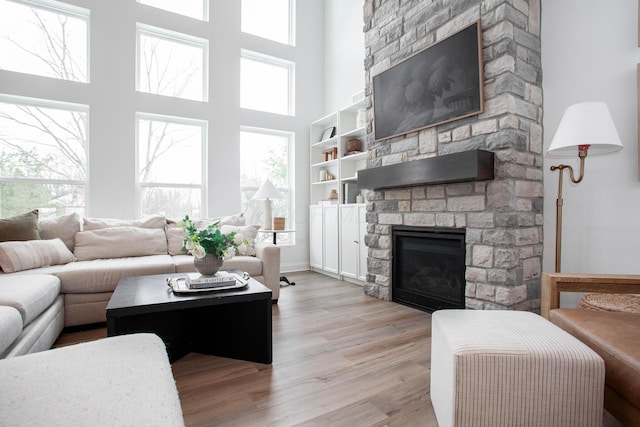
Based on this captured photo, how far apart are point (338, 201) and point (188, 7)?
10.6 ft

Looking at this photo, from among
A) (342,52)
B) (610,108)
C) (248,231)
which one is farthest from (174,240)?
(610,108)

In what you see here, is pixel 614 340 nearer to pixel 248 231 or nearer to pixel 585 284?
pixel 585 284

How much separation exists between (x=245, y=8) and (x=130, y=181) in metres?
2.93

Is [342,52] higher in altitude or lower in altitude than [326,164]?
higher

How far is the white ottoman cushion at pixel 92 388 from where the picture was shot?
Answer: 2.36 ft

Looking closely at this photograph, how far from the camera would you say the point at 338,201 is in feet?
14.7

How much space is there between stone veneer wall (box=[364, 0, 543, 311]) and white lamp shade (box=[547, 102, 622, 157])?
1.26ft

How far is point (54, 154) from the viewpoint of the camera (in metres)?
3.70

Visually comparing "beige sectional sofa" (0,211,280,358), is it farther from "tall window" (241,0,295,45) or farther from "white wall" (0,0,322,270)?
"tall window" (241,0,295,45)

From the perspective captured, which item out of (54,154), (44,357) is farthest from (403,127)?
(54,154)

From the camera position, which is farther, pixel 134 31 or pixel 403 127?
pixel 134 31

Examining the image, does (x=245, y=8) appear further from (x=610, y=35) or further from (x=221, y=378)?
(x=221, y=378)

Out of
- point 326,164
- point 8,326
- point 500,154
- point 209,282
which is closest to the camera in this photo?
point 8,326

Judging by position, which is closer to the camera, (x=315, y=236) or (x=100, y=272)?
(x=100, y=272)
